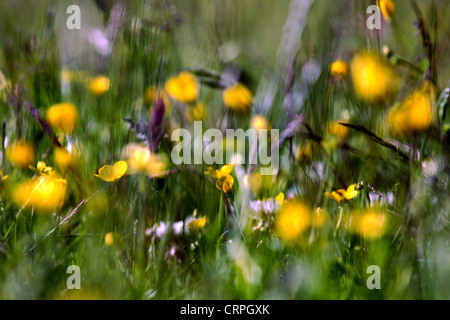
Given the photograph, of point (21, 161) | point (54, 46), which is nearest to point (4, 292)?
point (21, 161)

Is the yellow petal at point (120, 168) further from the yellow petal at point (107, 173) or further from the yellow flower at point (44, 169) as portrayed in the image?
the yellow flower at point (44, 169)

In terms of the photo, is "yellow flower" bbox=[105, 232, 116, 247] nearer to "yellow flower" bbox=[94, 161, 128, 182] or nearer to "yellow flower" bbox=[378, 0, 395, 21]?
"yellow flower" bbox=[94, 161, 128, 182]

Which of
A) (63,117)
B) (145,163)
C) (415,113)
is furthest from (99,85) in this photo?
(415,113)

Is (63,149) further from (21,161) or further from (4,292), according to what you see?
(4,292)

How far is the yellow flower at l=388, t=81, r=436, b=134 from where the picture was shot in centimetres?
100

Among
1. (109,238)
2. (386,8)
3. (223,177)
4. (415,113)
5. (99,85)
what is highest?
(386,8)

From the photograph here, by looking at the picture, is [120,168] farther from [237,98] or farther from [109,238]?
[237,98]

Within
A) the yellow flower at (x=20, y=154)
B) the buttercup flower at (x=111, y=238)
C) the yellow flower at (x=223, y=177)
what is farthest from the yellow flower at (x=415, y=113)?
the yellow flower at (x=20, y=154)

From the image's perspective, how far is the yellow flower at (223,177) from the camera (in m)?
1.00

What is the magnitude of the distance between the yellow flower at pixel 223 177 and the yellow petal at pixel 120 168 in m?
0.15

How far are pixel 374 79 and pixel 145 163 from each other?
1.60ft

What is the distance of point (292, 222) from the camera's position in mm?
912

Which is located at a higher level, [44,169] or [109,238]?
[44,169]

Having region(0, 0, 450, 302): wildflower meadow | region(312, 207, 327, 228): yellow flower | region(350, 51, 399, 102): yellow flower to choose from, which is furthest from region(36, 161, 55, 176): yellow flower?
region(350, 51, 399, 102): yellow flower
